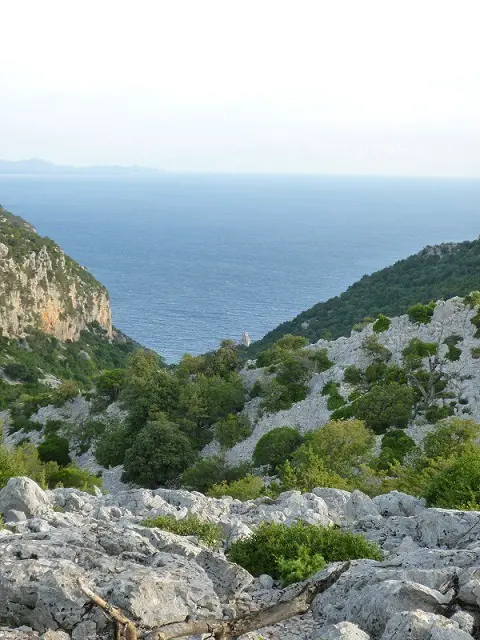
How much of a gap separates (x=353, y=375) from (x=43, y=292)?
198 ft

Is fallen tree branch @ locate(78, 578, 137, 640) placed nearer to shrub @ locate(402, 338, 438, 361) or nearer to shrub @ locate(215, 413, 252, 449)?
shrub @ locate(215, 413, 252, 449)

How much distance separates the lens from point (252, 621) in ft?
33.3

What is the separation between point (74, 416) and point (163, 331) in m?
76.9

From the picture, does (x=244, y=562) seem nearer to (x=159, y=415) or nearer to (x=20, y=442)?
(x=159, y=415)

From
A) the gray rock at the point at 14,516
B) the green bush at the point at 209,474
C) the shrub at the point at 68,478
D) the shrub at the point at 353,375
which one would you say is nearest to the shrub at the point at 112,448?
the green bush at the point at 209,474

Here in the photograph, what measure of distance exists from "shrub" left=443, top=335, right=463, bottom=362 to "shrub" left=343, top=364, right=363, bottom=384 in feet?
19.0

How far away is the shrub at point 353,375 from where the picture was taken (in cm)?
4147

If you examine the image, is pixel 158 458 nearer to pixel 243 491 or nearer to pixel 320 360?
pixel 320 360

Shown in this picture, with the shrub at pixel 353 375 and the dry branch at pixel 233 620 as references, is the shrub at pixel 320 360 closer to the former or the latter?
the shrub at pixel 353 375

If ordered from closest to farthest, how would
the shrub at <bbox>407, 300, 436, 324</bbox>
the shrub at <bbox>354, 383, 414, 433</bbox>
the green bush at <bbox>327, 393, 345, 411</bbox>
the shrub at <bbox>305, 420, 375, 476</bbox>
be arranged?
the shrub at <bbox>305, 420, 375, 476</bbox>, the shrub at <bbox>354, 383, 414, 433</bbox>, the green bush at <bbox>327, 393, 345, 411</bbox>, the shrub at <bbox>407, 300, 436, 324</bbox>

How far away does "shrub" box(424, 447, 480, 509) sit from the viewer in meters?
17.7

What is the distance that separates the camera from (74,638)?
9.65m

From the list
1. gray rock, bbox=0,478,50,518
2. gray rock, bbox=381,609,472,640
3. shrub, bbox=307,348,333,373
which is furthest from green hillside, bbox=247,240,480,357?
gray rock, bbox=381,609,472,640

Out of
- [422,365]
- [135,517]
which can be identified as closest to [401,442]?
[422,365]
